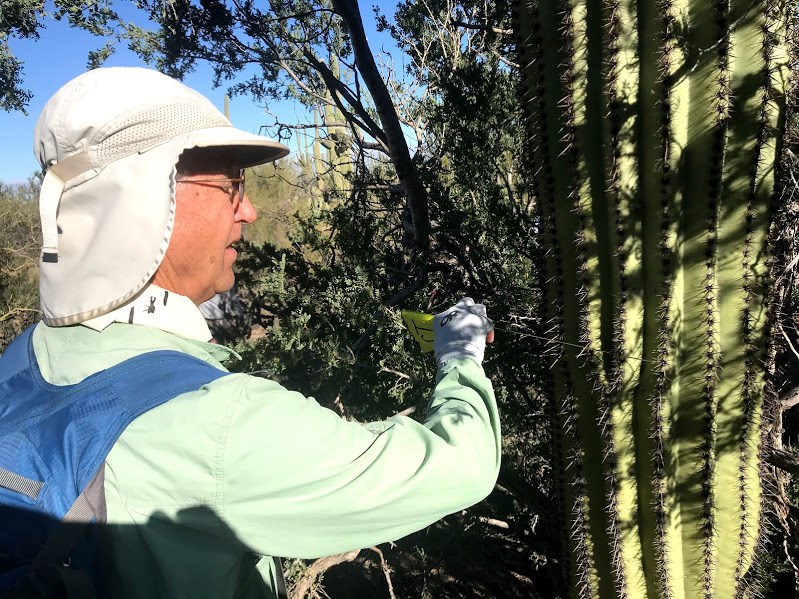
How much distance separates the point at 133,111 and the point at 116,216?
8.7 inches

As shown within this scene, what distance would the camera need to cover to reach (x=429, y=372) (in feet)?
9.06

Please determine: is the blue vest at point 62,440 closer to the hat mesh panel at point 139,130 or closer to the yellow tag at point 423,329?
the hat mesh panel at point 139,130

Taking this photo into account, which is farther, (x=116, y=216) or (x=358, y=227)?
(x=358, y=227)

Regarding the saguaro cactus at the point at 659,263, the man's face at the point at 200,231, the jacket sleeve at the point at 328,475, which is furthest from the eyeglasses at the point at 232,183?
the saguaro cactus at the point at 659,263

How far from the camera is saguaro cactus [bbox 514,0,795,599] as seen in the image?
56.8 inches

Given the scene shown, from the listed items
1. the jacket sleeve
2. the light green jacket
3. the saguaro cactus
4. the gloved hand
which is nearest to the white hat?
the light green jacket

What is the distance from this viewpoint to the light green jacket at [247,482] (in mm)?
921

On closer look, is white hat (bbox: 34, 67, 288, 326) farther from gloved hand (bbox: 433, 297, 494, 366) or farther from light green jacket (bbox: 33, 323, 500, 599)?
gloved hand (bbox: 433, 297, 494, 366)

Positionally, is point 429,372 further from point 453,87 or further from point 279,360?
point 453,87

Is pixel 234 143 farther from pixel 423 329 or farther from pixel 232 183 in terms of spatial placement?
pixel 423 329

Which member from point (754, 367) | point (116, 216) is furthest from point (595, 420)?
point (116, 216)

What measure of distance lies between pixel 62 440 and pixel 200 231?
54 centimetres

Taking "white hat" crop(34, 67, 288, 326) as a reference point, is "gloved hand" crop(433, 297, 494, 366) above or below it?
below

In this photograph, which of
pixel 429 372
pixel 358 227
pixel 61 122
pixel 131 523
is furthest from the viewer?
pixel 358 227
